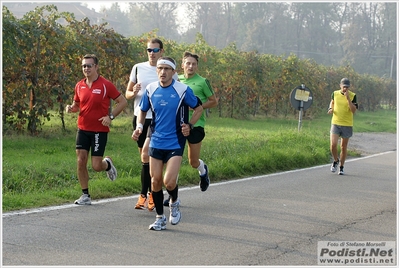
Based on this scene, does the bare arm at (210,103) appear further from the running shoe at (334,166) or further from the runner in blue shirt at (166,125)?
the running shoe at (334,166)

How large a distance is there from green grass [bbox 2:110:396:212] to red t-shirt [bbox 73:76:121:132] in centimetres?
109

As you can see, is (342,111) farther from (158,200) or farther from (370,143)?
(370,143)

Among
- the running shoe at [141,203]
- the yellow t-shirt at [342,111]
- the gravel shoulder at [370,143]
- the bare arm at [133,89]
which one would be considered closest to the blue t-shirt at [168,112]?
the bare arm at [133,89]

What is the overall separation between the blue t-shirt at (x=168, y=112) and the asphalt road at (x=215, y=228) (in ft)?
3.22

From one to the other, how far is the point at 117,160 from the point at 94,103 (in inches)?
141

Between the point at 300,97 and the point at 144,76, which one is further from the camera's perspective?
the point at 300,97

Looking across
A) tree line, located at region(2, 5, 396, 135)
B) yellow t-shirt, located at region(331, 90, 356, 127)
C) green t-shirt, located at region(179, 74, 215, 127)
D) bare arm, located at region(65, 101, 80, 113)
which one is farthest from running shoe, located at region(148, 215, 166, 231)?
tree line, located at region(2, 5, 396, 135)

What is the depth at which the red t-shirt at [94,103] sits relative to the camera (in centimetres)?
909

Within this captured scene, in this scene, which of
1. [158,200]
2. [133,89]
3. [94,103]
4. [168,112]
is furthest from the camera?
[94,103]

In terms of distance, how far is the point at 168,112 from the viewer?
784 centimetres

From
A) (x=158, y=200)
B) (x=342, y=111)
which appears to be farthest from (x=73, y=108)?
(x=342, y=111)

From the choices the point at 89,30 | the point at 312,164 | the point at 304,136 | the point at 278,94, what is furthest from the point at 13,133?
the point at 278,94

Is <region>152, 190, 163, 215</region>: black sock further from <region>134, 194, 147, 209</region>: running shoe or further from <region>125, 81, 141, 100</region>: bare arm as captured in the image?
<region>125, 81, 141, 100</region>: bare arm

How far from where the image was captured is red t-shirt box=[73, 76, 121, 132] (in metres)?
9.09
